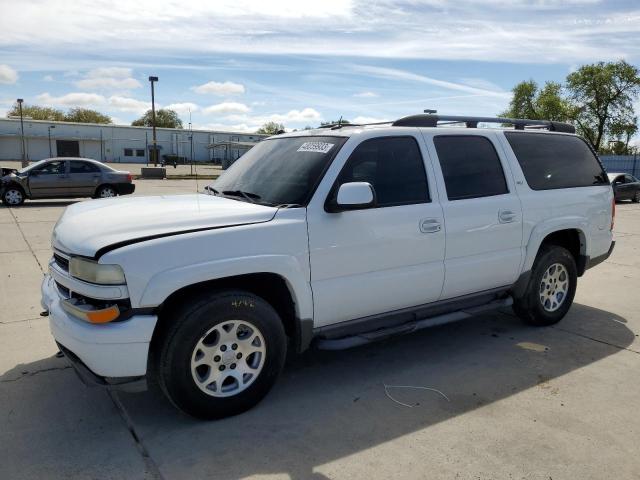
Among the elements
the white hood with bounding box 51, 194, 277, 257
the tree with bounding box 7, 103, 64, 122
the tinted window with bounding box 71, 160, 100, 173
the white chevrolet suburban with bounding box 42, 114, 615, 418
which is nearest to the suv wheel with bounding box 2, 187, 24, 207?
the tinted window with bounding box 71, 160, 100, 173

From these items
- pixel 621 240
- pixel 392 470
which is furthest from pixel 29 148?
pixel 392 470

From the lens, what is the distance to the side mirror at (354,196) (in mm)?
3436

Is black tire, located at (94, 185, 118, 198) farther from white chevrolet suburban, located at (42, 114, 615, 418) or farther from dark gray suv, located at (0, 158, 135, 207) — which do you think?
white chevrolet suburban, located at (42, 114, 615, 418)

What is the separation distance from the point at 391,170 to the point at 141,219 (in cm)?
184

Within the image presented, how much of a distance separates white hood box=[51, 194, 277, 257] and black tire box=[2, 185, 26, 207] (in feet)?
46.3

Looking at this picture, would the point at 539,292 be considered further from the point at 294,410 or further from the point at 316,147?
the point at 294,410

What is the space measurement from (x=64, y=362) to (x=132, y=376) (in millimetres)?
1575

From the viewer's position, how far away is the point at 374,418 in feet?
11.2

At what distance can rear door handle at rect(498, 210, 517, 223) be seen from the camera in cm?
449

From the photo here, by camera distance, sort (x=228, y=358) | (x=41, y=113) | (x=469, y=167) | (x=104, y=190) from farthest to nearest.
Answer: (x=41, y=113)
(x=104, y=190)
(x=469, y=167)
(x=228, y=358)

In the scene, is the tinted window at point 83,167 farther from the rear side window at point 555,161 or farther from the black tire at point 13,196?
the rear side window at point 555,161

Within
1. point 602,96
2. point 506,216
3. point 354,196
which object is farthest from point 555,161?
point 602,96

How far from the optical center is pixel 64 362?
4.22 meters

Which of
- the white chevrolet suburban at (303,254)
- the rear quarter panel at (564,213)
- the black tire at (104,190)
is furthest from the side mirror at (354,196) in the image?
the black tire at (104,190)
